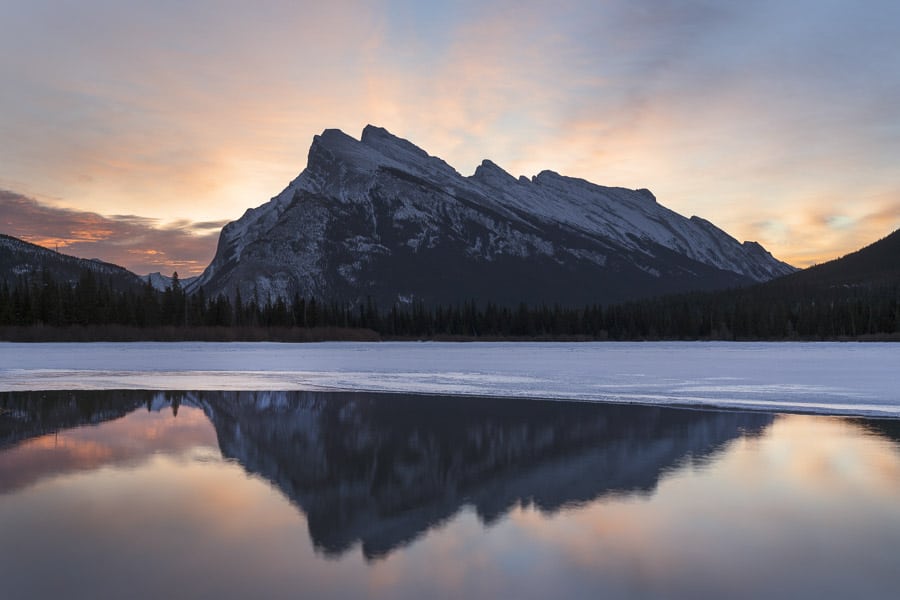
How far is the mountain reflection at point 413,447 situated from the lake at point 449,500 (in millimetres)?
100

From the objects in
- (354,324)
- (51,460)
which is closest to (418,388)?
(51,460)

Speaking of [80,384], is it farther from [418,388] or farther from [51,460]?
[51,460]

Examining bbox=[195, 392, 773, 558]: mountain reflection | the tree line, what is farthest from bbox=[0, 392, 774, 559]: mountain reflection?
the tree line

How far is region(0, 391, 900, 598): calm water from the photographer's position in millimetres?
10188

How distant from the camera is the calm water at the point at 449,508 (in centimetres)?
1019

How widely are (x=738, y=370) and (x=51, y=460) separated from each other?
48.8m

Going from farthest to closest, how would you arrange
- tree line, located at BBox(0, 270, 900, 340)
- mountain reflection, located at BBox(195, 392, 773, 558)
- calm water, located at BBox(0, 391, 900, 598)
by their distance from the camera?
tree line, located at BBox(0, 270, 900, 340) → mountain reflection, located at BBox(195, 392, 773, 558) → calm water, located at BBox(0, 391, 900, 598)

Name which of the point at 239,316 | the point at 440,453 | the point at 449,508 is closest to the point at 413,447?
the point at 440,453

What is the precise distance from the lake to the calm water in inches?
2.2

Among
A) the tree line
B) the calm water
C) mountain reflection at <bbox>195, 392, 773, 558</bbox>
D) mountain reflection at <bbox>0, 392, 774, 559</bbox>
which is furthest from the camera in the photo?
the tree line

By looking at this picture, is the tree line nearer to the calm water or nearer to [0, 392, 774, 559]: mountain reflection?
[0, 392, 774, 559]: mountain reflection

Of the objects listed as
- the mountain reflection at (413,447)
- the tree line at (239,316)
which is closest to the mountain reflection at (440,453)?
the mountain reflection at (413,447)

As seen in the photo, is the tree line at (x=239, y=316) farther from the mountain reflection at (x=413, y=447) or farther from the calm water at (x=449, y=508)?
the calm water at (x=449, y=508)

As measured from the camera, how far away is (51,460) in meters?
18.4
